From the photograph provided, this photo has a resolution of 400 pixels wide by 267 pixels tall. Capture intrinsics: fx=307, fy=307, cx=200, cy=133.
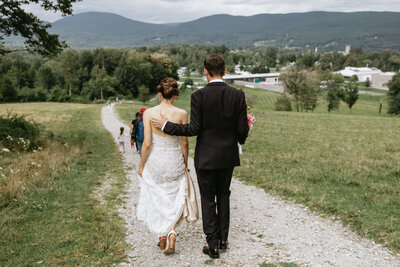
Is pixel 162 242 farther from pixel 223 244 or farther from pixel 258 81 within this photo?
pixel 258 81

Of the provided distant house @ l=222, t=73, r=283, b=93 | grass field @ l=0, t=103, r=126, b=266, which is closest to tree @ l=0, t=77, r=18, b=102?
grass field @ l=0, t=103, r=126, b=266

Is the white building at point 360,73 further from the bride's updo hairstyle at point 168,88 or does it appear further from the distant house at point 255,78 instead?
the bride's updo hairstyle at point 168,88

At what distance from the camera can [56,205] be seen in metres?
7.03

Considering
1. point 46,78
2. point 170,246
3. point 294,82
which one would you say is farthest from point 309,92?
point 46,78

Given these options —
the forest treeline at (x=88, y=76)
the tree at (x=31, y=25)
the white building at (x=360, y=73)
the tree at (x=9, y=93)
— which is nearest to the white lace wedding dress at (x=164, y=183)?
the tree at (x=31, y=25)

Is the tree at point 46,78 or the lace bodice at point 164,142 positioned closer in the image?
the lace bodice at point 164,142

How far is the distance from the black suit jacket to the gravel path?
1.55m

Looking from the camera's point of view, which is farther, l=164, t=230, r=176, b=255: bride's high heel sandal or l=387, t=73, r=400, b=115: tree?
l=387, t=73, r=400, b=115: tree

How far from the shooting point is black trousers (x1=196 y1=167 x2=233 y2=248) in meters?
4.93

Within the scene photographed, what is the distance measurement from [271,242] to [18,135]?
46.9ft

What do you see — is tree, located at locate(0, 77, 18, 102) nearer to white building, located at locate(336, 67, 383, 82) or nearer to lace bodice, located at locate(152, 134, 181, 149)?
lace bodice, located at locate(152, 134, 181, 149)

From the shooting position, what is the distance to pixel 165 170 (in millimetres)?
5086

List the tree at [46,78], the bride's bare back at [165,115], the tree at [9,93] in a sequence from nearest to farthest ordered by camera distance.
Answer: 1. the bride's bare back at [165,115]
2. the tree at [9,93]
3. the tree at [46,78]

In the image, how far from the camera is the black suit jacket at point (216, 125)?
4609mm
